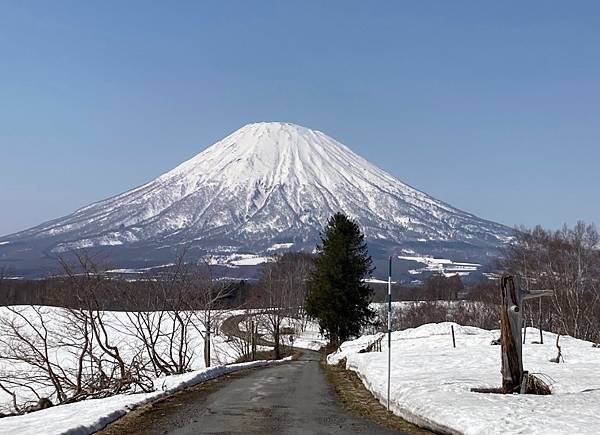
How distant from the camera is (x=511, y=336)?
13.1 metres

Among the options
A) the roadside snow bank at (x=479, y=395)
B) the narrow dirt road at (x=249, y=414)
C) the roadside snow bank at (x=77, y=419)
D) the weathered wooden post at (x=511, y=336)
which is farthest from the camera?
the weathered wooden post at (x=511, y=336)

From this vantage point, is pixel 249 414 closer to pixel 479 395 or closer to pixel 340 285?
pixel 479 395

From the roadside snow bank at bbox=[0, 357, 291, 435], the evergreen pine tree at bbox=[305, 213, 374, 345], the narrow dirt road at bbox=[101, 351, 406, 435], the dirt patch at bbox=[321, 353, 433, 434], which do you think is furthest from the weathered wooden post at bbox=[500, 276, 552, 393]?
the evergreen pine tree at bbox=[305, 213, 374, 345]

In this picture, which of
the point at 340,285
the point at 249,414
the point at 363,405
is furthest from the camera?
the point at 340,285

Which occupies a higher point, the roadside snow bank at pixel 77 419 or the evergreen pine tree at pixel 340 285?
the evergreen pine tree at pixel 340 285

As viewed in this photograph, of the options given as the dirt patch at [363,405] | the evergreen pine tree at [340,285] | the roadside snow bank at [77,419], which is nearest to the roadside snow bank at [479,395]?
the dirt patch at [363,405]

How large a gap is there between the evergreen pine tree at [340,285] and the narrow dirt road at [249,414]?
3103 cm

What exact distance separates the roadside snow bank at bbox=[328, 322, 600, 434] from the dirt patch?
0.16 meters

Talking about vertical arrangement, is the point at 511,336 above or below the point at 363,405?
above

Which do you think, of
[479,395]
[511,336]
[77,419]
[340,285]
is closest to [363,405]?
[479,395]

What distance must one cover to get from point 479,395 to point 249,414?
3.82 metres

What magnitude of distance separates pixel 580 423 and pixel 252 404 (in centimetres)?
625

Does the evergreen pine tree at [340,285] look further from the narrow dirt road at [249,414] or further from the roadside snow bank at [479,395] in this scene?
the narrow dirt road at [249,414]

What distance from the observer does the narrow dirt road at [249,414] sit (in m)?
10.5
